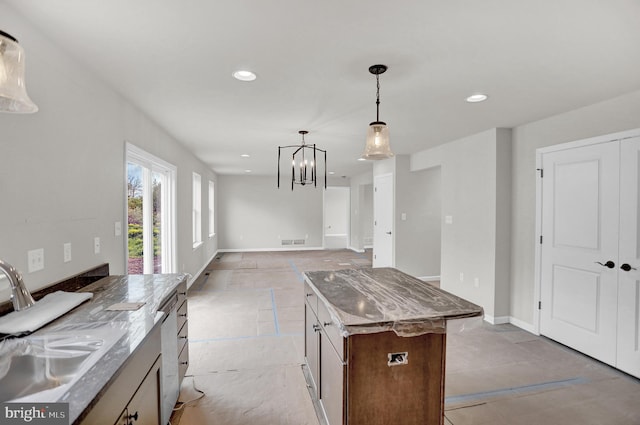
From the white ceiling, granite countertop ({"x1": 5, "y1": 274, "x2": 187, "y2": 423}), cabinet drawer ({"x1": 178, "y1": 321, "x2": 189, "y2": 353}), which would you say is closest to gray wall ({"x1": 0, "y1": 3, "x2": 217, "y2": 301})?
the white ceiling

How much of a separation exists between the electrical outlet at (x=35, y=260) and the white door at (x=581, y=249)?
13.8 ft

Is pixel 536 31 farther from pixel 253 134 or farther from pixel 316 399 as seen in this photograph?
pixel 253 134

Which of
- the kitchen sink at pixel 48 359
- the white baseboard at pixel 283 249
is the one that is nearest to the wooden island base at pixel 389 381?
the kitchen sink at pixel 48 359

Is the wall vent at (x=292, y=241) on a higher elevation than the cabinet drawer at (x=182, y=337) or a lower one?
lower

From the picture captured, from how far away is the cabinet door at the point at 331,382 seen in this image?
1.60m

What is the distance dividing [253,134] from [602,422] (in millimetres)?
4206

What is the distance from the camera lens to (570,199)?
3.12 meters

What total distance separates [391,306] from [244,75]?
1864 mm

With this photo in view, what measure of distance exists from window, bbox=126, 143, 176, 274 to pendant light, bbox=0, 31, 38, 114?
188 centimetres

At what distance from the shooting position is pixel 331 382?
177 centimetres

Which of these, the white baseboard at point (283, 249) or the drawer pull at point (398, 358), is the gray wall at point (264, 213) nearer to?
the white baseboard at point (283, 249)

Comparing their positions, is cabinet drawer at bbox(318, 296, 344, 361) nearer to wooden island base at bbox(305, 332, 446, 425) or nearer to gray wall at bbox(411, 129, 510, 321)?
wooden island base at bbox(305, 332, 446, 425)

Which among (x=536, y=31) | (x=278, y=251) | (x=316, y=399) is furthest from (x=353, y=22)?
(x=278, y=251)

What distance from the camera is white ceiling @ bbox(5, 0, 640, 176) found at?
5.09 ft
